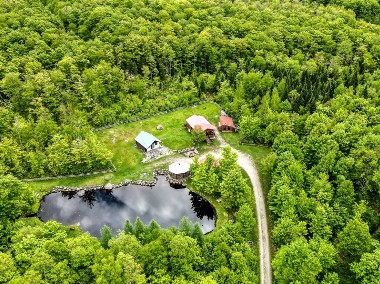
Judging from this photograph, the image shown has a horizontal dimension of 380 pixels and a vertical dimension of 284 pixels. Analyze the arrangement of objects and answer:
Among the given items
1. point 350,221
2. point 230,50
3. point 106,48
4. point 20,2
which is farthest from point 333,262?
point 20,2

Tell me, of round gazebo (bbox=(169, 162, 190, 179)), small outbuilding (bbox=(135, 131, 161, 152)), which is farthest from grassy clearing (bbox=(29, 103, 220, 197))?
round gazebo (bbox=(169, 162, 190, 179))

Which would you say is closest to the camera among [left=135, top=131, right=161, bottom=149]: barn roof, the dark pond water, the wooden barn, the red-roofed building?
the dark pond water

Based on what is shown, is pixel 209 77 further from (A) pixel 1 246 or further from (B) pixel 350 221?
(A) pixel 1 246

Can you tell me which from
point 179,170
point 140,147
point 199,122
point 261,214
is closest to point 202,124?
point 199,122

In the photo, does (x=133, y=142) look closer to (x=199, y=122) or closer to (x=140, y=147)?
(x=140, y=147)

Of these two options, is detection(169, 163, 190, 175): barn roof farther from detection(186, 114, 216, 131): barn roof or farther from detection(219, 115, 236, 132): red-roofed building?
detection(219, 115, 236, 132): red-roofed building

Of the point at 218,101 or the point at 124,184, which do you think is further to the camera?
the point at 218,101

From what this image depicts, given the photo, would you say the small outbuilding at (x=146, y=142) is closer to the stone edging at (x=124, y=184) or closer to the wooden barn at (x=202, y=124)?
the stone edging at (x=124, y=184)

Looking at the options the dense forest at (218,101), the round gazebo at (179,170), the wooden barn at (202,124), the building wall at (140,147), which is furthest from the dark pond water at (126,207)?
the wooden barn at (202,124)
